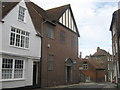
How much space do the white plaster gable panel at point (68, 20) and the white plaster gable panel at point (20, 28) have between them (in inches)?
264

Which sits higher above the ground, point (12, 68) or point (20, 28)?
point (20, 28)

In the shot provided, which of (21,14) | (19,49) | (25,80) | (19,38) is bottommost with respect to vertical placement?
(25,80)

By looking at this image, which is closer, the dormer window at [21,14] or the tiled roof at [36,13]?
the tiled roof at [36,13]

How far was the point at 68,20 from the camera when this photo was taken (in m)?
28.7

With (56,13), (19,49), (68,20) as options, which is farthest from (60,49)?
(19,49)

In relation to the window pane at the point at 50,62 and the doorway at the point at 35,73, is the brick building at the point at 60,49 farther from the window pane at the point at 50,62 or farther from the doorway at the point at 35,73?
the doorway at the point at 35,73

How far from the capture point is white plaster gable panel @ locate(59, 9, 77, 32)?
88.3 ft

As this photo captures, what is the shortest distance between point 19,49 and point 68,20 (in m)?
A: 12.5

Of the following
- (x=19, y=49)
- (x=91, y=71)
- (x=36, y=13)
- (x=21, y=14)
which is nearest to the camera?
(x=19, y=49)

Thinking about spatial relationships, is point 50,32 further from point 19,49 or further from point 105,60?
point 105,60

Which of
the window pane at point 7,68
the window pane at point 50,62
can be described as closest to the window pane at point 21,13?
the window pane at point 7,68

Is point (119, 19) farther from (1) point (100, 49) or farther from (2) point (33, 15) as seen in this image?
(1) point (100, 49)

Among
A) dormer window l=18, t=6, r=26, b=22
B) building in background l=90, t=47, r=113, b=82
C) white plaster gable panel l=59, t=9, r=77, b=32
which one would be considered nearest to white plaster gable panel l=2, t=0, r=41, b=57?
dormer window l=18, t=6, r=26, b=22

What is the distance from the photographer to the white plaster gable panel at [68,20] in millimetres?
26920
